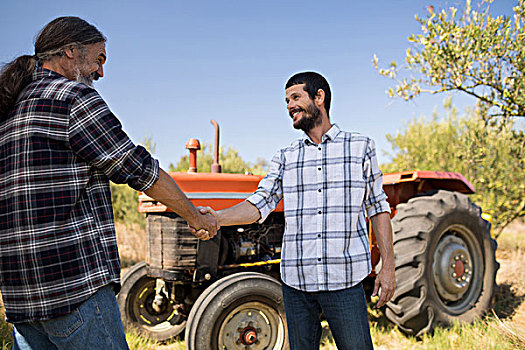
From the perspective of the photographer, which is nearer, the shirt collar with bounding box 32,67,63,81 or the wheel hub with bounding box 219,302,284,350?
the shirt collar with bounding box 32,67,63,81

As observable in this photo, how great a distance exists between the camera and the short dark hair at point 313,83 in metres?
2.33

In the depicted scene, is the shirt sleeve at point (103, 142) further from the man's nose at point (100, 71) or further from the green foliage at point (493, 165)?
the green foliage at point (493, 165)

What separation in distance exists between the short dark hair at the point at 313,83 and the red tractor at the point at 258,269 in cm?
142

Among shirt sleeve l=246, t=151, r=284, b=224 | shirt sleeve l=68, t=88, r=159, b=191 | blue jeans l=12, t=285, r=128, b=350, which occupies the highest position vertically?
shirt sleeve l=68, t=88, r=159, b=191

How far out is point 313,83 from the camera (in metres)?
2.34

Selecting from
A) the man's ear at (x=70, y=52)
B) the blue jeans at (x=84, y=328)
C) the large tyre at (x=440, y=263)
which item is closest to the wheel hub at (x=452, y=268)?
the large tyre at (x=440, y=263)

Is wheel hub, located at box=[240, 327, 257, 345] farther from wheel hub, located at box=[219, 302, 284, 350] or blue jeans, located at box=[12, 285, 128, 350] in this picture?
blue jeans, located at box=[12, 285, 128, 350]

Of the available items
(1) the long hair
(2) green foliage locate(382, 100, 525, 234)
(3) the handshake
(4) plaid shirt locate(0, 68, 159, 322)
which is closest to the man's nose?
(1) the long hair

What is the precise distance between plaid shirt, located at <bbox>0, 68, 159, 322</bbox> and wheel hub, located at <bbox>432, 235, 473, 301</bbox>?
3.42m

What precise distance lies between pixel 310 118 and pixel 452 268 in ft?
8.98

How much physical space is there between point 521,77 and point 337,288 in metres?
4.23

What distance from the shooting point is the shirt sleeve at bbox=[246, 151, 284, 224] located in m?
2.37

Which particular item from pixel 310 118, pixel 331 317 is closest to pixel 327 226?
pixel 331 317

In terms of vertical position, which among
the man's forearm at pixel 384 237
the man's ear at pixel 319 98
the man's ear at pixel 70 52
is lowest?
the man's forearm at pixel 384 237
